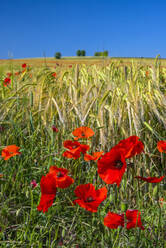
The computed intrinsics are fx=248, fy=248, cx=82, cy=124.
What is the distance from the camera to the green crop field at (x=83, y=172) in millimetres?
947

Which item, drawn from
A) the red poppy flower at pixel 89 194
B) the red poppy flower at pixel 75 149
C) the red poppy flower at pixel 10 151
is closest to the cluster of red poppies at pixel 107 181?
the red poppy flower at pixel 89 194

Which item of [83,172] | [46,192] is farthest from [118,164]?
[83,172]

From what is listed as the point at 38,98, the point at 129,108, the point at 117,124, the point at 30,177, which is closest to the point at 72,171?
the point at 30,177

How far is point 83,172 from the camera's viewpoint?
4.84 ft

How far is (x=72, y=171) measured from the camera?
4.90 ft

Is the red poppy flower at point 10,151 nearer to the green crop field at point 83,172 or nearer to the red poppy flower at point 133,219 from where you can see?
the green crop field at point 83,172

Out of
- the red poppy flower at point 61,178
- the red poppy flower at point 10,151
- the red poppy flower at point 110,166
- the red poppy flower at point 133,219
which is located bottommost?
the red poppy flower at point 133,219

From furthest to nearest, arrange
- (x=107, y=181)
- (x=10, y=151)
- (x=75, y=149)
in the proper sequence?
(x=10, y=151) → (x=75, y=149) → (x=107, y=181)

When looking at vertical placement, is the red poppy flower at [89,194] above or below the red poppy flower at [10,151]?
below

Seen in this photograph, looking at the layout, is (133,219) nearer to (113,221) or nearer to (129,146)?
(113,221)

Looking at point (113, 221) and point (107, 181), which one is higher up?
→ point (107, 181)

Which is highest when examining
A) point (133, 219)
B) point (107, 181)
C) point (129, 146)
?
point (129, 146)

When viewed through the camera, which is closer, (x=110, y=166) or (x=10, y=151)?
(x=110, y=166)

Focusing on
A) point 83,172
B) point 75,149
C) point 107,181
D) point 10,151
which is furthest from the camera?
point 83,172
